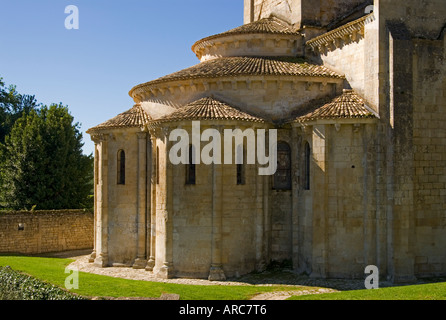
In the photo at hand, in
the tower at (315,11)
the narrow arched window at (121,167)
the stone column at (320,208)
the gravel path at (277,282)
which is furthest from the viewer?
the tower at (315,11)

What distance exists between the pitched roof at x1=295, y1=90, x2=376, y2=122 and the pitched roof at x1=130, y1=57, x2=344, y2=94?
1353 mm

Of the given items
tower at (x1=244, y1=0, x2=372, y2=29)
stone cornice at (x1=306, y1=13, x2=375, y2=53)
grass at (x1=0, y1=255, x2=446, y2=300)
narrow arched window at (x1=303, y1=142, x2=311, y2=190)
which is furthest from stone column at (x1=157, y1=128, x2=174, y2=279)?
tower at (x1=244, y1=0, x2=372, y2=29)

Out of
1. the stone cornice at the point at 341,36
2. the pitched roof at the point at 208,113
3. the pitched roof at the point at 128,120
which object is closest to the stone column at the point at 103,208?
the pitched roof at the point at 128,120

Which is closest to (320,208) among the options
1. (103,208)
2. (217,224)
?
(217,224)

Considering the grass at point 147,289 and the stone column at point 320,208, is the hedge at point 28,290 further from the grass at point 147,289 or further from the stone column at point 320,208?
the stone column at point 320,208

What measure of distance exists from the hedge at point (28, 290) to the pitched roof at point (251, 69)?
33.6 ft

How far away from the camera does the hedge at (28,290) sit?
13023 mm

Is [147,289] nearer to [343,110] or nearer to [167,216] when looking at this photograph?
[167,216]

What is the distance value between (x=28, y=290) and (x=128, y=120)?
399 inches

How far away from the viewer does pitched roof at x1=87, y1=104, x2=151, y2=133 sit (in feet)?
70.4

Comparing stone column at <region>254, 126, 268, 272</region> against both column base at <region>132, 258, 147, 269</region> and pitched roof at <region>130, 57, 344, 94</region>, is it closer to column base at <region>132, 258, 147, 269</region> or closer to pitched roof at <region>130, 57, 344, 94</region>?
pitched roof at <region>130, 57, 344, 94</region>

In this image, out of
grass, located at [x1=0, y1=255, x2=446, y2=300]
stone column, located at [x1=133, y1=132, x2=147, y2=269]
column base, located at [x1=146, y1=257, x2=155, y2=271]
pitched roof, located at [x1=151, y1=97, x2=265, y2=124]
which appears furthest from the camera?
stone column, located at [x1=133, y1=132, x2=147, y2=269]
